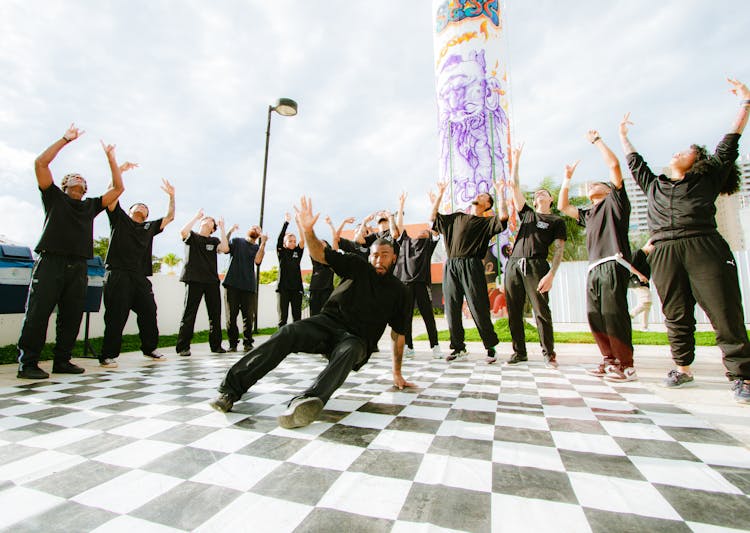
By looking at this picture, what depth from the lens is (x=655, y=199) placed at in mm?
2797

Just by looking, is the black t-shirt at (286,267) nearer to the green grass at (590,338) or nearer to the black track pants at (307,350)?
the green grass at (590,338)

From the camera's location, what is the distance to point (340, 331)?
2279 millimetres

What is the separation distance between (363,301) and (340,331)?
0.25 meters

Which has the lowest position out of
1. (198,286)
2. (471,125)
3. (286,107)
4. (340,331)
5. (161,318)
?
(161,318)

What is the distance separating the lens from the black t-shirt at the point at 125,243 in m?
4.04

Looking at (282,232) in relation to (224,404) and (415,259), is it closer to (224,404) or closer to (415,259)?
(415,259)

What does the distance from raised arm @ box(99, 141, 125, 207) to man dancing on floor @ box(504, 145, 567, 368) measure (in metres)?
4.17

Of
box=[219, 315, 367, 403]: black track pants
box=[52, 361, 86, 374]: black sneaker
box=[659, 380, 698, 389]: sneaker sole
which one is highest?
box=[219, 315, 367, 403]: black track pants

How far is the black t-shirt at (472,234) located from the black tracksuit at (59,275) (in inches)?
150

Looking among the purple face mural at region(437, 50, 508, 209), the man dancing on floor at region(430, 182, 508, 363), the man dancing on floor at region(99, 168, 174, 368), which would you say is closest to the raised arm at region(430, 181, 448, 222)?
the man dancing on floor at region(430, 182, 508, 363)

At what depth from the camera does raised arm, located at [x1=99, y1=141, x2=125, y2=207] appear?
143 inches

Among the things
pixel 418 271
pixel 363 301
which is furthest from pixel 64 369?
pixel 418 271

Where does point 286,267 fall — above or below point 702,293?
above

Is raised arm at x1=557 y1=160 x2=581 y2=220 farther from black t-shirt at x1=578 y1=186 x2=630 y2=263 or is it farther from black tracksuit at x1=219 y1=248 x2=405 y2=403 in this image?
black tracksuit at x1=219 y1=248 x2=405 y2=403
